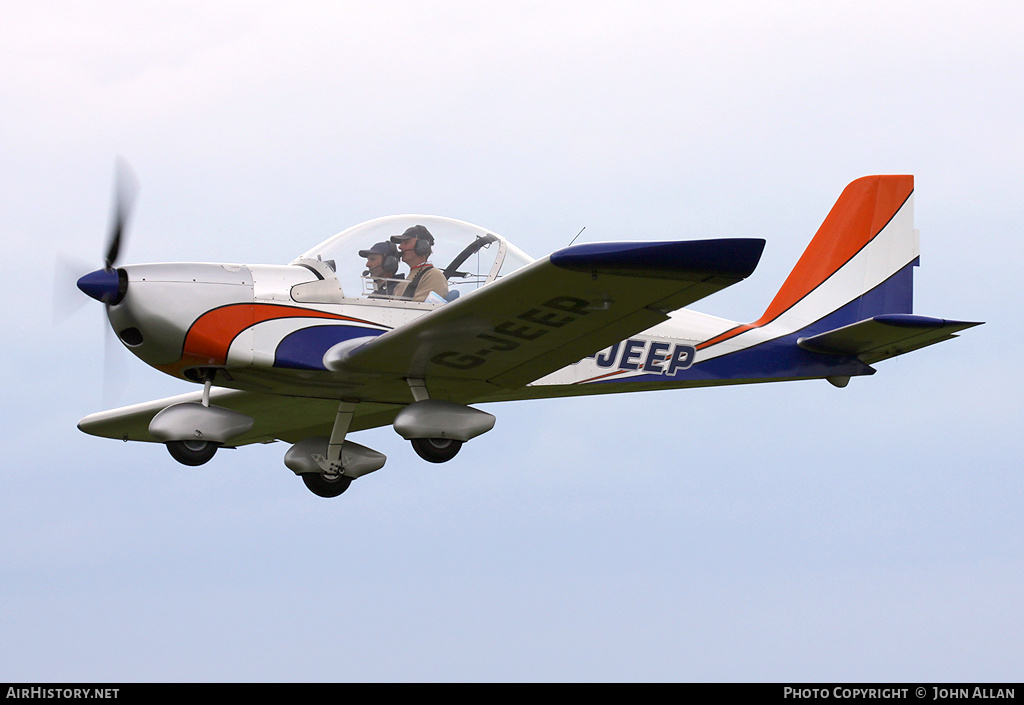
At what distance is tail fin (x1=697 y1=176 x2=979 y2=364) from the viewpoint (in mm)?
12477

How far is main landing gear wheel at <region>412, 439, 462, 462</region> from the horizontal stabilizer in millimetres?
4011

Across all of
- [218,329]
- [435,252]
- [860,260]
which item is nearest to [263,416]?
[218,329]

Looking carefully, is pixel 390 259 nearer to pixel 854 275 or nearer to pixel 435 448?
pixel 435 448

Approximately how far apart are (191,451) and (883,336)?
658 centimetres

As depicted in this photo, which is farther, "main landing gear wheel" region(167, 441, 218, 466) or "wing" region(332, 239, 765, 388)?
"main landing gear wheel" region(167, 441, 218, 466)

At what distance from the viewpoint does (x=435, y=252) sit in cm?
1079

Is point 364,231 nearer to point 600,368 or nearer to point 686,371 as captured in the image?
point 600,368

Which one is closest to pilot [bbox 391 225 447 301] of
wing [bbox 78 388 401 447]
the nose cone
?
wing [bbox 78 388 401 447]

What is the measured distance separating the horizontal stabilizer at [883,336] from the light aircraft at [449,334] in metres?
0.02

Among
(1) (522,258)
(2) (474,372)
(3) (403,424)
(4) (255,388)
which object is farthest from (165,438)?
(1) (522,258)

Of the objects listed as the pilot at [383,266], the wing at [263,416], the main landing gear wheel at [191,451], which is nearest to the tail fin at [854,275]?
the pilot at [383,266]

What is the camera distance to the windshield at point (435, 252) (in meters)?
10.8

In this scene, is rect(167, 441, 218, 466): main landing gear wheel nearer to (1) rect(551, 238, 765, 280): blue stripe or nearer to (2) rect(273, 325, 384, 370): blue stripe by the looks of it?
(2) rect(273, 325, 384, 370): blue stripe

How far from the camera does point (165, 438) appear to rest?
10078 millimetres
